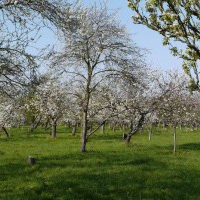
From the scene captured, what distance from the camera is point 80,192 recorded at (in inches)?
533

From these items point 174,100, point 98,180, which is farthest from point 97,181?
point 174,100

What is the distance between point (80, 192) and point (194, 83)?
7.81m

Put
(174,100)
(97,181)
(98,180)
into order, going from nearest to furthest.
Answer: (97,181) → (98,180) → (174,100)

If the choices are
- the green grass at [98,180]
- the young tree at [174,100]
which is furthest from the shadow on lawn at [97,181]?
the young tree at [174,100]

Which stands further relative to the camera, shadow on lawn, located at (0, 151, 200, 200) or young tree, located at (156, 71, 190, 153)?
young tree, located at (156, 71, 190, 153)

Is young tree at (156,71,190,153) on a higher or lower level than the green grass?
higher

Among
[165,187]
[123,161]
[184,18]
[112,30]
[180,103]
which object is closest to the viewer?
[184,18]

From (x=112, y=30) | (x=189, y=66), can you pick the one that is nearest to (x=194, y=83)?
(x=189, y=66)

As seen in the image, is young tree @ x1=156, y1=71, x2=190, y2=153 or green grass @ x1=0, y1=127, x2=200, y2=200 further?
young tree @ x1=156, y1=71, x2=190, y2=153

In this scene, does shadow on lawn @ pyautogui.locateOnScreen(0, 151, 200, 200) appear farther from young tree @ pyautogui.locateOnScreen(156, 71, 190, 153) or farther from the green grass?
young tree @ pyautogui.locateOnScreen(156, 71, 190, 153)

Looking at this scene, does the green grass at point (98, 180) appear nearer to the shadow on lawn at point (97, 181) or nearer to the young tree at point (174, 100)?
the shadow on lawn at point (97, 181)

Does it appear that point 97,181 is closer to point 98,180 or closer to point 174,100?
point 98,180

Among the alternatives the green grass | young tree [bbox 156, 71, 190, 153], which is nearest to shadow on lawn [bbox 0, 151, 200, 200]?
the green grass

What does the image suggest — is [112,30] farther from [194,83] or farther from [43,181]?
[194,83]
